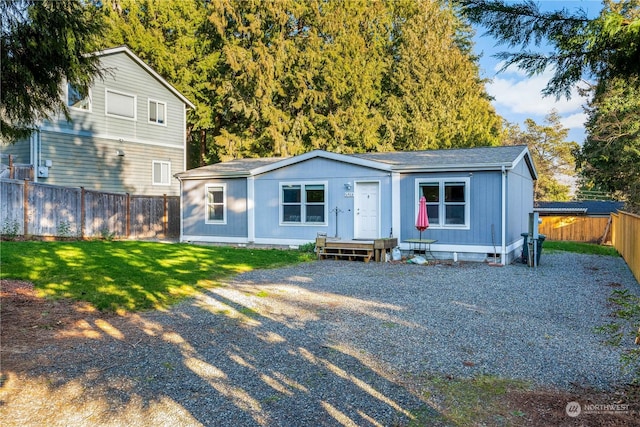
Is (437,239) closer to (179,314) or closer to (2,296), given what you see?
(179,314)

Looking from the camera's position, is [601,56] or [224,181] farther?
[224,181]

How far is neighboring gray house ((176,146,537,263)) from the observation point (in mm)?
12320

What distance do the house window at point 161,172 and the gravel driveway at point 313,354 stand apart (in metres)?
13.7

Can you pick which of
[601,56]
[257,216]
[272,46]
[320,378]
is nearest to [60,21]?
[320,378]

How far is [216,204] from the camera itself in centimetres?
1584

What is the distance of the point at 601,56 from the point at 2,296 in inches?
304

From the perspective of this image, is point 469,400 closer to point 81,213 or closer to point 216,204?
point 216,204

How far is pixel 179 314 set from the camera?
6289 mm

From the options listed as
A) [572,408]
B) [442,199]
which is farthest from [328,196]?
[572,408]

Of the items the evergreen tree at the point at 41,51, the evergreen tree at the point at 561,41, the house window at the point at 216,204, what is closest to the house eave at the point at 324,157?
the house window at the point at 216,204

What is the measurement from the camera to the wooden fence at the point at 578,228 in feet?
76.1

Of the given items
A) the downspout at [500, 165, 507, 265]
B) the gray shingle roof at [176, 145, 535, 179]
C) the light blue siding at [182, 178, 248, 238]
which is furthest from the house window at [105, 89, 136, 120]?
the downspout at [500, 165, 507, 265]

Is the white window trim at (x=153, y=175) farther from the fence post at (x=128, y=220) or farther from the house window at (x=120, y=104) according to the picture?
the fence post at (x=128, y=220)

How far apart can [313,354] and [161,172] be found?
1794cm
